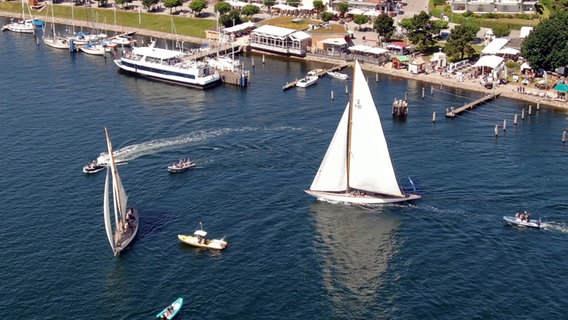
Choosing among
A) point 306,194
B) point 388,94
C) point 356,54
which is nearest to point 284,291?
point 306,194

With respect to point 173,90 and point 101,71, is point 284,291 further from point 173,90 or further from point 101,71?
point 101,71

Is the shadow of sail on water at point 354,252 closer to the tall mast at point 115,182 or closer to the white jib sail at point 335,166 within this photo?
the white jib sail at point 335,166

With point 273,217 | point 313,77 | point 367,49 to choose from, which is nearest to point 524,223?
point 273,217

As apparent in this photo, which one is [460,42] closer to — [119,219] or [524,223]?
[524,223]

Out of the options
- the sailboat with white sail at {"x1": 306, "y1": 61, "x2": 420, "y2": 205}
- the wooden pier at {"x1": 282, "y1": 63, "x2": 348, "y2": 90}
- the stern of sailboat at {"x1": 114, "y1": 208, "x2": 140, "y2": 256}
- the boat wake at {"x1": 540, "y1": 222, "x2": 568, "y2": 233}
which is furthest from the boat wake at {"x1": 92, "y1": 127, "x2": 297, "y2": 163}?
the boat wake at {"x1": 540, "y1": 222, "x2": 568, "y2": 233}

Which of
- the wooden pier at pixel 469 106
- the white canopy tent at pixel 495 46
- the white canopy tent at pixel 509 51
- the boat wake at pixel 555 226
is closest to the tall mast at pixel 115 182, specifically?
the boat wake at pixel 555 226

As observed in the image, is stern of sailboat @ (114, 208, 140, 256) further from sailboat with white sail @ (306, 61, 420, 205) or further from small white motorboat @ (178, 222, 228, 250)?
sailboat with white sail @ (306, 61, 420, 205)

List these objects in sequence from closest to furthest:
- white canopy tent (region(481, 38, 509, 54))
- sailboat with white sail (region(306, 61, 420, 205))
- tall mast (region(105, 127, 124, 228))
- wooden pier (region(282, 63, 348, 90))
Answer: tall mast (region(105, 127, 124, 228)), sailboat with white sail (region(306, 61, 420, 205)), wooden pier (region(282, 63, 348, 90)), white canopy tent (region(481, 38, 509, 54))
